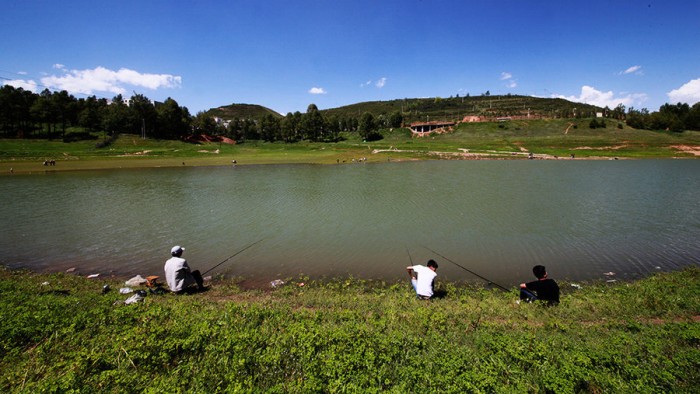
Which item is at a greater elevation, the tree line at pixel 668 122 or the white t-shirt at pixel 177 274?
the tree line at pixel 668 122

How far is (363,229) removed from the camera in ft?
58.7

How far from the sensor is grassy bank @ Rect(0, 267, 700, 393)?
546 centimetres

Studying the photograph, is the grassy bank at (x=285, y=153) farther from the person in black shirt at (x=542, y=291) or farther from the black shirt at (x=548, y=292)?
the black shirt at (x=548, y=292)

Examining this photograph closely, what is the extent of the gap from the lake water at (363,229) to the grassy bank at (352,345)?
11.6 feet

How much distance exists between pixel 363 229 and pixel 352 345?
458 inches

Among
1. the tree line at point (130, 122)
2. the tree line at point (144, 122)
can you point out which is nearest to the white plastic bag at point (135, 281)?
the tree line at point (144, 122)

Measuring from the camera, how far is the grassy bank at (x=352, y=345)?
215 inches

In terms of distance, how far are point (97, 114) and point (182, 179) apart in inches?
3572

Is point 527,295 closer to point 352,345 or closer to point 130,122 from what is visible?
point 352,345

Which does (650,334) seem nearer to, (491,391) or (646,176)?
(491,391)

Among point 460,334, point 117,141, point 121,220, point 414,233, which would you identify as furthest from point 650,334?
point 117,141

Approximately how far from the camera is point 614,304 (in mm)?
8906

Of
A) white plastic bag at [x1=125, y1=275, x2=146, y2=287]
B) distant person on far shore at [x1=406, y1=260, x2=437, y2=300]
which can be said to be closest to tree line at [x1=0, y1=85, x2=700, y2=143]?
white plastic bag at [x1=125, y1=275, x2=146, y2=287]

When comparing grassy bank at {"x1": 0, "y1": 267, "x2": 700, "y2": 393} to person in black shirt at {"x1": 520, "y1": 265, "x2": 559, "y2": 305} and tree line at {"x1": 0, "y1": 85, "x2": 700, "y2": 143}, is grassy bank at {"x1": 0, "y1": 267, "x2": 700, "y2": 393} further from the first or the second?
tree line at {"x1": 0, "y1": 85, "x2": 700, "y2": 143}
